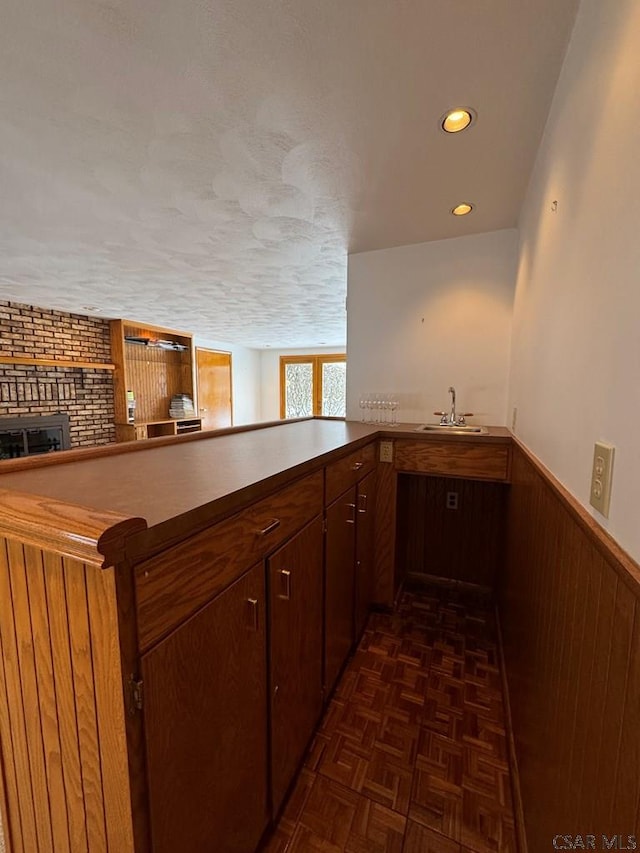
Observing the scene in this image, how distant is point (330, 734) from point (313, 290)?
11.1ft

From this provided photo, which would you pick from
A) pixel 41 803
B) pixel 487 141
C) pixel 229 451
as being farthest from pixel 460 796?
pixel 487 141

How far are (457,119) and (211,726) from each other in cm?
199

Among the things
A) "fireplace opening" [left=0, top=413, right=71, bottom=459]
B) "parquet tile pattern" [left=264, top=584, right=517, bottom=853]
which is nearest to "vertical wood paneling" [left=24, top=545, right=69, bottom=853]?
"parquet tile pattern" [left=264, top=584, right=517, bottom=853]

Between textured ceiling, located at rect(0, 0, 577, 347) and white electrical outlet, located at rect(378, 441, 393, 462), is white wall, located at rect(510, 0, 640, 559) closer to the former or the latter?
textured ceiling, located at rect(0, 0, 577, 347)

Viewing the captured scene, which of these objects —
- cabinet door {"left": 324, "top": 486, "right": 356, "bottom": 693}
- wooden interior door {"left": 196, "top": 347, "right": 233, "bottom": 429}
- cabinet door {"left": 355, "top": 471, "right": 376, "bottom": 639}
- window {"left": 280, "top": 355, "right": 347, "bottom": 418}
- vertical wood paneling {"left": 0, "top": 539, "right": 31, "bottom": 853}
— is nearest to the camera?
vertical wood paneling {"left": 0, "top": 539, "right": 31, "bottom": 853}

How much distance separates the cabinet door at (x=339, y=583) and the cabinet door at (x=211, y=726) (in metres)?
0.48

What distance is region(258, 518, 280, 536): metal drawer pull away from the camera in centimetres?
91

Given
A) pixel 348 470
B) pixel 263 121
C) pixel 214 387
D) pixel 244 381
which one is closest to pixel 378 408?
pixel 348 470

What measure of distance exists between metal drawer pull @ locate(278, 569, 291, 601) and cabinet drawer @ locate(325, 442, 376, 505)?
0.34 metres

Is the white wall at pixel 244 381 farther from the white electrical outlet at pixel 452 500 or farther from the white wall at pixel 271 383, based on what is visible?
the white electrical outlet at pixel 452 500

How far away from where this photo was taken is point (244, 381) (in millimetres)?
7945

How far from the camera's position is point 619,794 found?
1.67ft

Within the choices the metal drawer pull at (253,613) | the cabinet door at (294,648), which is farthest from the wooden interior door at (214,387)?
the metal drawer pull at (253,613)

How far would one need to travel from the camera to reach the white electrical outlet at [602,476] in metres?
0.62
